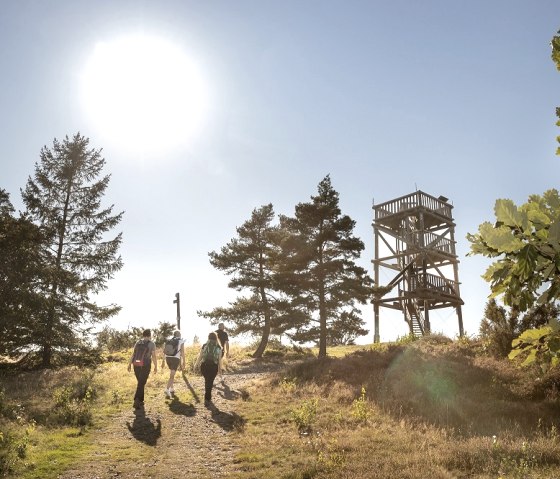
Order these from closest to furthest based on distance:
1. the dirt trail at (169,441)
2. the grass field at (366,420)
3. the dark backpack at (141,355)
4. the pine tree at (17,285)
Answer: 1. the grass field at (366,420)
2. the dirt trail at (169,441)
3. the dark backpack at (141,355)
4. the pine tree at (17,285)

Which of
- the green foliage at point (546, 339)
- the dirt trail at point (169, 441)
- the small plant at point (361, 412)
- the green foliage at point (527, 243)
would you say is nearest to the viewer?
the green foliage at point (527, 243)

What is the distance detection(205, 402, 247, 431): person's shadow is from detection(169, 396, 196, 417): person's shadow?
1.69ft

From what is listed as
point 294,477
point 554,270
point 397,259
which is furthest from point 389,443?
point 397,259

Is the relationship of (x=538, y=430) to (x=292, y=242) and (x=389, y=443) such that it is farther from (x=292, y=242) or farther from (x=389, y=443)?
(x=292, y=242)

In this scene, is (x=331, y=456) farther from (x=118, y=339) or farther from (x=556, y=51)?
(x=118, y=339)

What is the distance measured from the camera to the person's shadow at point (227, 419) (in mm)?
11086

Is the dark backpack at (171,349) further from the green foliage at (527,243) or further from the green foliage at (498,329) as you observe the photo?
the green foliage at (527,243)

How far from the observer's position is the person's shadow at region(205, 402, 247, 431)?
36.4 ft

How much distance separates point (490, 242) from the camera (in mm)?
2244

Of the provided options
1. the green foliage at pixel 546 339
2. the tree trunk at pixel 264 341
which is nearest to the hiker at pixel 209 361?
the green foliage at pixel 546 339

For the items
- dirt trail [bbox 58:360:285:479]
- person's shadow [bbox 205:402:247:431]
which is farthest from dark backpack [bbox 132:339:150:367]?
person's shadow [bbox 205:402:247:431]

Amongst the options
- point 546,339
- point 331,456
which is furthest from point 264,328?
point 546,339

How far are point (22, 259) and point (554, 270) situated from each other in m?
20.6

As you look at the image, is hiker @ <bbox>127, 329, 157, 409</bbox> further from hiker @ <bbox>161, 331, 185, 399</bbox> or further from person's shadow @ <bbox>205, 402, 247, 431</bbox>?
person's shadow @ <bbox>205, 402, 247, 431</bbox>
